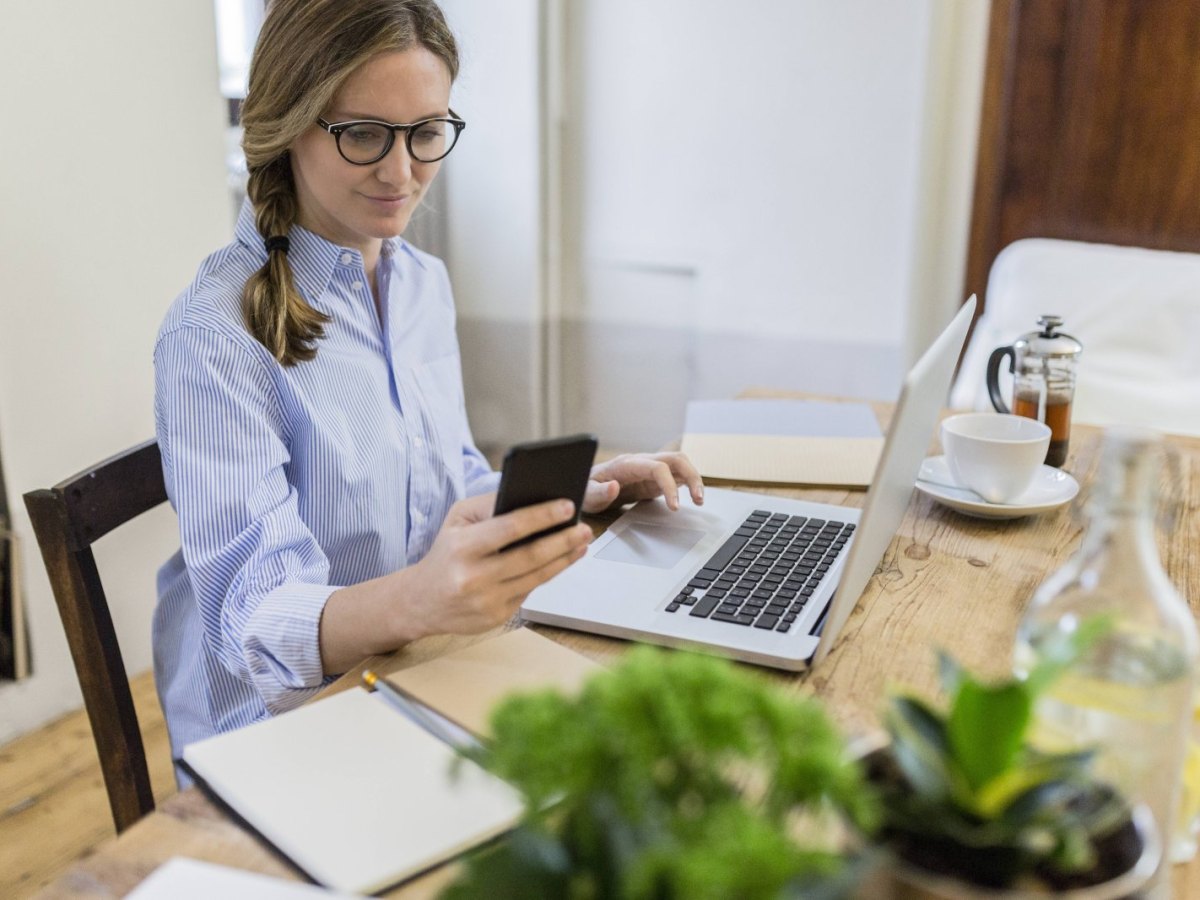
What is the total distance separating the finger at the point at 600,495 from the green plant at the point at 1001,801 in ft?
2.43

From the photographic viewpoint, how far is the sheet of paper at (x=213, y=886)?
0.63 meters

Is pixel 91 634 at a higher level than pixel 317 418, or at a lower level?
lower

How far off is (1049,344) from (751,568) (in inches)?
20.7

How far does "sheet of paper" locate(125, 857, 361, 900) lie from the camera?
2.06 ft

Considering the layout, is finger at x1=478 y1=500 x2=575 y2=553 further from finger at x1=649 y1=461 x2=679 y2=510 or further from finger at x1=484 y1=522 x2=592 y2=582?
finger at x1=649 y1=461 x2=679 y2=510

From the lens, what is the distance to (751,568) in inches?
43.8

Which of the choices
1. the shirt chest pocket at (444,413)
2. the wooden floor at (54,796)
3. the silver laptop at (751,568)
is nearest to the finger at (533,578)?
A: the silver laptop at (751,568)

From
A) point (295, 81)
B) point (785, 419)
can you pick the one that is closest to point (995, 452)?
point (785, 419)

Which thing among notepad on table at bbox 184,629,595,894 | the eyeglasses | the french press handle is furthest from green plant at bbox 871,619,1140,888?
the french press handle

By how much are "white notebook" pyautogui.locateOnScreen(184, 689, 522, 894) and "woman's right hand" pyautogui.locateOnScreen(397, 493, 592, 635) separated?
9 centimetres

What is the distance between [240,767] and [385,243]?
2.56ft

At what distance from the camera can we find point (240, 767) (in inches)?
30.0

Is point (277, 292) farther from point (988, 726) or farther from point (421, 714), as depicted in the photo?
point (988, 726)

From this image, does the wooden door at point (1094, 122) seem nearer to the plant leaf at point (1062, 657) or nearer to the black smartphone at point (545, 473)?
the black smartphone at point (545, 473)
